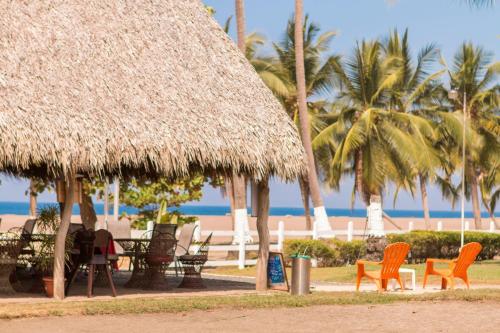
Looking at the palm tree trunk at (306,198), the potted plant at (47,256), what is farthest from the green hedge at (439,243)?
the potted plant at (47,256)

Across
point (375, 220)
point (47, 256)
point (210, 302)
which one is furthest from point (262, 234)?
point (375, 220)

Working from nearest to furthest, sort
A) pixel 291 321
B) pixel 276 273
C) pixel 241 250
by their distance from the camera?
pixel 291 321, pixel 276 273, pixel 241 250

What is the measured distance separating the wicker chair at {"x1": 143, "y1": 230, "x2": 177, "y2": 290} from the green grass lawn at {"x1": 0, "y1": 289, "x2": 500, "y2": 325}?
1.46m

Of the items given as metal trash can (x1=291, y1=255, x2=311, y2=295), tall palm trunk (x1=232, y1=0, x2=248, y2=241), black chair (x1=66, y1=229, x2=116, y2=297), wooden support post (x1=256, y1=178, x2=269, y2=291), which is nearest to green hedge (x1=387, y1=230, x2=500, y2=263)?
tall palm trunk (x1=232, y1=0, x2=248, y2=241)

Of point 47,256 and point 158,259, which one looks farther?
point 158,259

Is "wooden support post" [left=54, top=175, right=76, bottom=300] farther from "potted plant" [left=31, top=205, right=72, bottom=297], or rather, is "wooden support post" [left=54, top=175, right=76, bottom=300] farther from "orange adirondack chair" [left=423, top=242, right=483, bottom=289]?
"orange adirondack chair" [left=423, top=242, right=483, bottom=289]

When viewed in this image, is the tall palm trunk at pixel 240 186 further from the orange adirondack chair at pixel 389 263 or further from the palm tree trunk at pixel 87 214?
the orange adirondack chair at pixel 389 263

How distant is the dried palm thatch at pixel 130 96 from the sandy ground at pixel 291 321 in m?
2.52

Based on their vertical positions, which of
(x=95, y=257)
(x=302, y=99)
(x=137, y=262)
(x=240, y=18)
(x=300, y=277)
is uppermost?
(x=240, y=18)

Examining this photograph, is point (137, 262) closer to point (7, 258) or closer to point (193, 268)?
point (193, 268)

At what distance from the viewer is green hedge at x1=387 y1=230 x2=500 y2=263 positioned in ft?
93.8

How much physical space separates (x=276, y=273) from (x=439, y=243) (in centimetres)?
1432

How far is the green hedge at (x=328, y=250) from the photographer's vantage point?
82.3ft

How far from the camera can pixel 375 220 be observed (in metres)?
27.7
